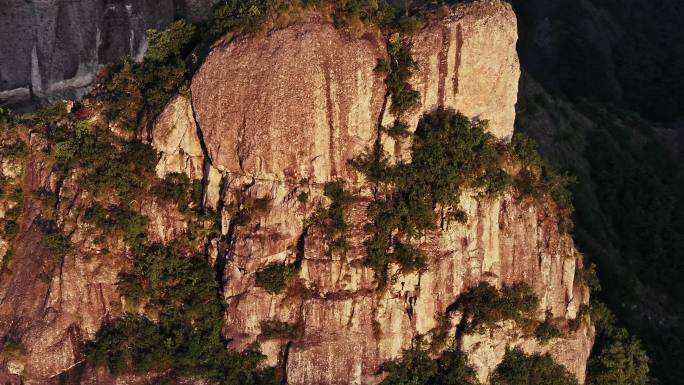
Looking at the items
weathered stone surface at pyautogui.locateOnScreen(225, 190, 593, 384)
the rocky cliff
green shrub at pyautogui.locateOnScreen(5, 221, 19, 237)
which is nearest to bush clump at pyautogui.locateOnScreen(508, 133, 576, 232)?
the rocky cliff

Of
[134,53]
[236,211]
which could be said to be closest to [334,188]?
[236,211]

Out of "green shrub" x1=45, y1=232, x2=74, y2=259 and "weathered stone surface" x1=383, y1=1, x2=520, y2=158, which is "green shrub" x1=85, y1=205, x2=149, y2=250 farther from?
"weathered stone surface" x1=383, y1=1, x2=520, y2=158

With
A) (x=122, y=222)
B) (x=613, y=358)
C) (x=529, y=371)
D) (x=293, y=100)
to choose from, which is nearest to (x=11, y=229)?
(x=122, y=222)

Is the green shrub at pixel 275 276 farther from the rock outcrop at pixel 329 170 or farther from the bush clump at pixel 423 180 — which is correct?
the bush clump at pixel 423 180

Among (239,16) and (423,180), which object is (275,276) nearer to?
(423,180)

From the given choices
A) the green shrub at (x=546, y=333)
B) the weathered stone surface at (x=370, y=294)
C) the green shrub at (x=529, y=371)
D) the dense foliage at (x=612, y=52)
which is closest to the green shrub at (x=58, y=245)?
the weathered stone surface at (x=370, y=294)

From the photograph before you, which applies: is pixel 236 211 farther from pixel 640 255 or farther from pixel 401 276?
pixel 640 255
